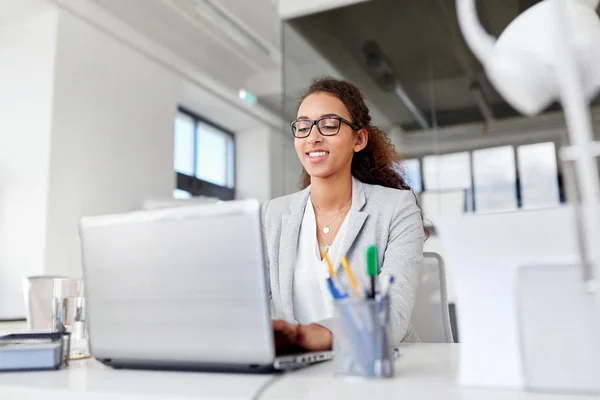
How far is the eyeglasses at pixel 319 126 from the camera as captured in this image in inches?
64.4

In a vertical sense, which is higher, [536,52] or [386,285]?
[536,52]

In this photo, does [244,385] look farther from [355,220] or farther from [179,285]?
[355,220]

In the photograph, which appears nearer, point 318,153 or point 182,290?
point 182,290

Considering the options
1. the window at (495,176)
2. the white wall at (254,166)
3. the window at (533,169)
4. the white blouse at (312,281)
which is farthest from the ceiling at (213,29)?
the white blouse at (312,281)

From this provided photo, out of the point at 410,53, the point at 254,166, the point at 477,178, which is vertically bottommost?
the point at 477,178

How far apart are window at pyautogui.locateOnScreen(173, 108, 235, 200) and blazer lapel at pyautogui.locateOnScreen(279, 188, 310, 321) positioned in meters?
4.66

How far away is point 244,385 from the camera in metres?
0.67

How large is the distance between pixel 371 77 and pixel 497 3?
1.78 m

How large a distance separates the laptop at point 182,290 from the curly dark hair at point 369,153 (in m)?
1.03

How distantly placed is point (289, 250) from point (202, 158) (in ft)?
18.7

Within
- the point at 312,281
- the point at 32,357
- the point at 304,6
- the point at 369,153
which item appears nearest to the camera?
the point at 32,357

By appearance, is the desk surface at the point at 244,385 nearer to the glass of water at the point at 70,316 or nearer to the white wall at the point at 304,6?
the glass of water at the point at 70,316

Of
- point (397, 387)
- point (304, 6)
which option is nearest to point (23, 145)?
point (304, 6)

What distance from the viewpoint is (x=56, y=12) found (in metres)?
4.27
